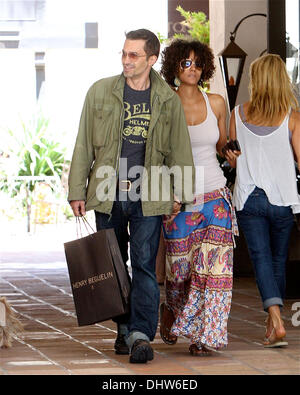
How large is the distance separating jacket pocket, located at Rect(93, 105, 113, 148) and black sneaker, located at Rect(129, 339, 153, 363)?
94cm

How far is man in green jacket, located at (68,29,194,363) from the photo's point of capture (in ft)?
15.2

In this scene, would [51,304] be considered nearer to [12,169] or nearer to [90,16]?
[12,169]

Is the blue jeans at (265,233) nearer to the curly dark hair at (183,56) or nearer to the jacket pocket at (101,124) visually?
the curly dark hair at (183,56)

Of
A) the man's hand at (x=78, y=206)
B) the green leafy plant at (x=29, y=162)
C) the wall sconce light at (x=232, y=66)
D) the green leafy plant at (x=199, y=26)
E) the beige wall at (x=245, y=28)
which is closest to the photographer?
the man's hand at (x=78, y=206)

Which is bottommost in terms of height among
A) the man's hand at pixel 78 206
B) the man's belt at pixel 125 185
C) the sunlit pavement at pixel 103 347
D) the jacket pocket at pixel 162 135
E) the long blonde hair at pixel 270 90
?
the sunlit pavement at pixel 103 347

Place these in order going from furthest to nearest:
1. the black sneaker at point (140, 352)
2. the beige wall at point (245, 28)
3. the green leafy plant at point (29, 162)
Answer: the green leafy plant at point (29, 162)
the beige wall at point (245, 28)
the black sneaker at point (140, 352)

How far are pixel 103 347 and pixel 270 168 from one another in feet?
4.17

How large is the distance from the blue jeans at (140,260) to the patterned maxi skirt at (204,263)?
22 cm

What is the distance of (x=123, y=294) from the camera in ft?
15.4

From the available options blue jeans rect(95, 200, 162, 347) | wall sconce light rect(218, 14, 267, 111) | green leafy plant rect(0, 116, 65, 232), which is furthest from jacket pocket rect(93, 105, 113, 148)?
green leafy plant rect(0, 116, 65, 232)

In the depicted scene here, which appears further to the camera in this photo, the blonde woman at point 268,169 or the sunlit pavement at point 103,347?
the blonde woman at point 268,169

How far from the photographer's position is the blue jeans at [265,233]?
516 cm

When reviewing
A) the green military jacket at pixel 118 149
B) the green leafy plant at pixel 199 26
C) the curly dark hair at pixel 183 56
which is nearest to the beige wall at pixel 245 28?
the green leafy plant at pixel 199 26

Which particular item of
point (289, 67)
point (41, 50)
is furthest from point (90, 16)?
point (289, 67)
